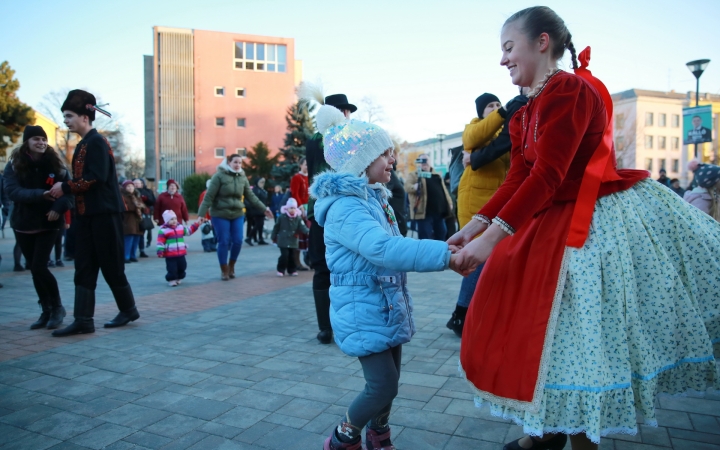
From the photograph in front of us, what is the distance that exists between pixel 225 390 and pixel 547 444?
2.02m

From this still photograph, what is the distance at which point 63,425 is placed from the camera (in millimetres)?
2963

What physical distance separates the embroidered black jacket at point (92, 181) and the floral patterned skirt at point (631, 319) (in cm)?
411

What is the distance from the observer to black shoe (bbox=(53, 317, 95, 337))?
489cm

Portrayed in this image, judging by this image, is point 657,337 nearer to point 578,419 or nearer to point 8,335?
point 578,419

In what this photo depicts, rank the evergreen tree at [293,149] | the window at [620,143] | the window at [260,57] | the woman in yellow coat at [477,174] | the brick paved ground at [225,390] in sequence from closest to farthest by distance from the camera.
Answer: the brick paved ground at [225,390] → the woman in yellow coat at [477,174] → the evergreen tree at [293,149] → the window at [260,57] → the window at [620,143]

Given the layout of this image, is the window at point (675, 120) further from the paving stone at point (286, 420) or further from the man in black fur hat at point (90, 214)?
the paving stone at point (286, 420)

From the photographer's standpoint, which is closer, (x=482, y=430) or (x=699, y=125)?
(x=482, y=430)

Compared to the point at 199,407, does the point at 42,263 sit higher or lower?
higher

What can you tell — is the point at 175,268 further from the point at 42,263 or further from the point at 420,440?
the point at 420,440

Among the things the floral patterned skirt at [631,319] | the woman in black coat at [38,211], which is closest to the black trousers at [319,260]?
the floral patterned skirt at [631,319]

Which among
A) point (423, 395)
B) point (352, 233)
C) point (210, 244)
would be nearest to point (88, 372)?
point (423, 395)

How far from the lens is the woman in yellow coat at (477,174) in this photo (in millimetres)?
4188

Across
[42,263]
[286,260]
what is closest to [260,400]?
[42,263]

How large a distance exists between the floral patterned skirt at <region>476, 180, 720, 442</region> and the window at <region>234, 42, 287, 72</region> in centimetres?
4627
